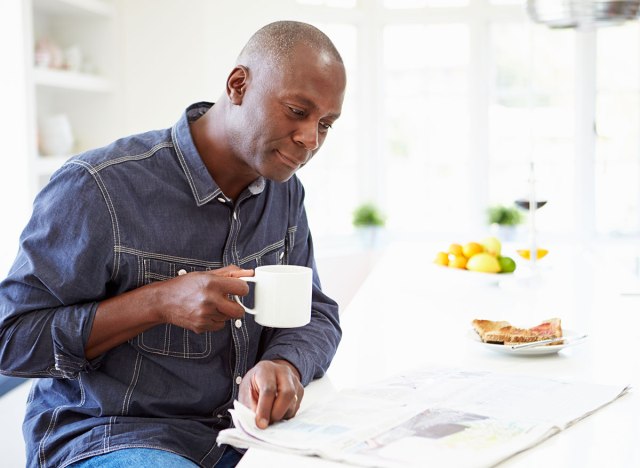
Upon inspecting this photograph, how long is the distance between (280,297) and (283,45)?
0.45 m

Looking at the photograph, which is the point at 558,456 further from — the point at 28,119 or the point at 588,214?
the point at 588,214

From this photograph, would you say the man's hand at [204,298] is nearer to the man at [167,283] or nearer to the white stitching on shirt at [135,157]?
the man at [167,283]

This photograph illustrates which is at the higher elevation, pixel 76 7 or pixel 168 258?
pixel 76 7

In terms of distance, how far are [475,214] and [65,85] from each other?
2864 millimetres

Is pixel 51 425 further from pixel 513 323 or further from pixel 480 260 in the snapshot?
pixel 480 260

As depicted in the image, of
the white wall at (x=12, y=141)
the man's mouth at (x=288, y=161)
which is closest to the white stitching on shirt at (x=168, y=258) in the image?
the man's mouth at (x=288, y=161)

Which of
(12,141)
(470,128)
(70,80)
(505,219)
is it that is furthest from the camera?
(470,128)

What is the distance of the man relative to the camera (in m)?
1.31

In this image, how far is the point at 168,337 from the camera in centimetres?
145

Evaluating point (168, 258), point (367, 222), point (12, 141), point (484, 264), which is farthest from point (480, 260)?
point (367, 222)

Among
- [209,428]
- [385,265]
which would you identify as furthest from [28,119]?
[209,428]

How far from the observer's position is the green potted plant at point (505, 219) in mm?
5281

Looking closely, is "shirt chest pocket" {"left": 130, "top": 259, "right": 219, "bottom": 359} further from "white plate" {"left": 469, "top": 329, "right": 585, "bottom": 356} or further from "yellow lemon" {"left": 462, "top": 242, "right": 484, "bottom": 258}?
"yellow lemon" {"left": 462, "top": 242, "right": 484, "bottom": 258}

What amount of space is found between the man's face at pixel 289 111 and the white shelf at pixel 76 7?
264 cm
